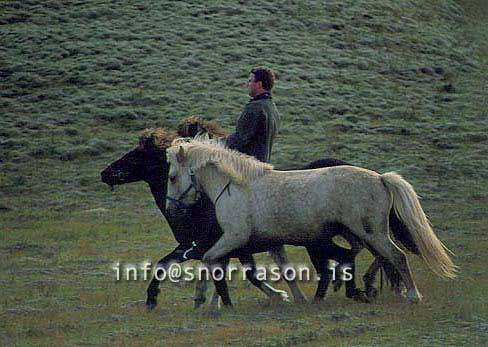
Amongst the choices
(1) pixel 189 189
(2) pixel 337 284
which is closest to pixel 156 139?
(1) pixel 189 189

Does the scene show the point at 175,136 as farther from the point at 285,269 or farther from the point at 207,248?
the point at 285,269

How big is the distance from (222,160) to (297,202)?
93 centimetres

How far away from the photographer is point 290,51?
35.2 metres

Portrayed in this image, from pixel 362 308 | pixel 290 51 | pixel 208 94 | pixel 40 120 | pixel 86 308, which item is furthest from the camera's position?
pixel 290 51

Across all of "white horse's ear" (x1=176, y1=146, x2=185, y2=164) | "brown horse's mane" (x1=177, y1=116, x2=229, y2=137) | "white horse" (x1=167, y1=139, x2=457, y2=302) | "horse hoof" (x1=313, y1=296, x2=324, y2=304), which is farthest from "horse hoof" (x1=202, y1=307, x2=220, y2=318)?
"brown horse's mane" (x1=177, y1=116, x2=229, y2=137)

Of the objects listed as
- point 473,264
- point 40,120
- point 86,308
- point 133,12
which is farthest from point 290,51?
point 86,308

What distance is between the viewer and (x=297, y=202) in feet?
31.8

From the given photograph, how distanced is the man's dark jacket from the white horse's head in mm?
559

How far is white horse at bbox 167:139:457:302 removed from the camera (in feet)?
31.2

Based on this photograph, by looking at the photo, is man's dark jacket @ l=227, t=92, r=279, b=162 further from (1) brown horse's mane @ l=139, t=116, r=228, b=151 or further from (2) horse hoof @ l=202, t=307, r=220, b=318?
(2) horse hoof @ l=202, t=307, r=220, b=318

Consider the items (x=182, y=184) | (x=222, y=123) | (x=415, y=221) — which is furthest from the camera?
(x=222, y=123)

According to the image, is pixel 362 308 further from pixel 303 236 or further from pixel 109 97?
pixel 109 97

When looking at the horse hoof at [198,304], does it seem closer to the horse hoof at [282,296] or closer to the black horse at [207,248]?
the black horse at [207,248]

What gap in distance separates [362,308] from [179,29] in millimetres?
27551
